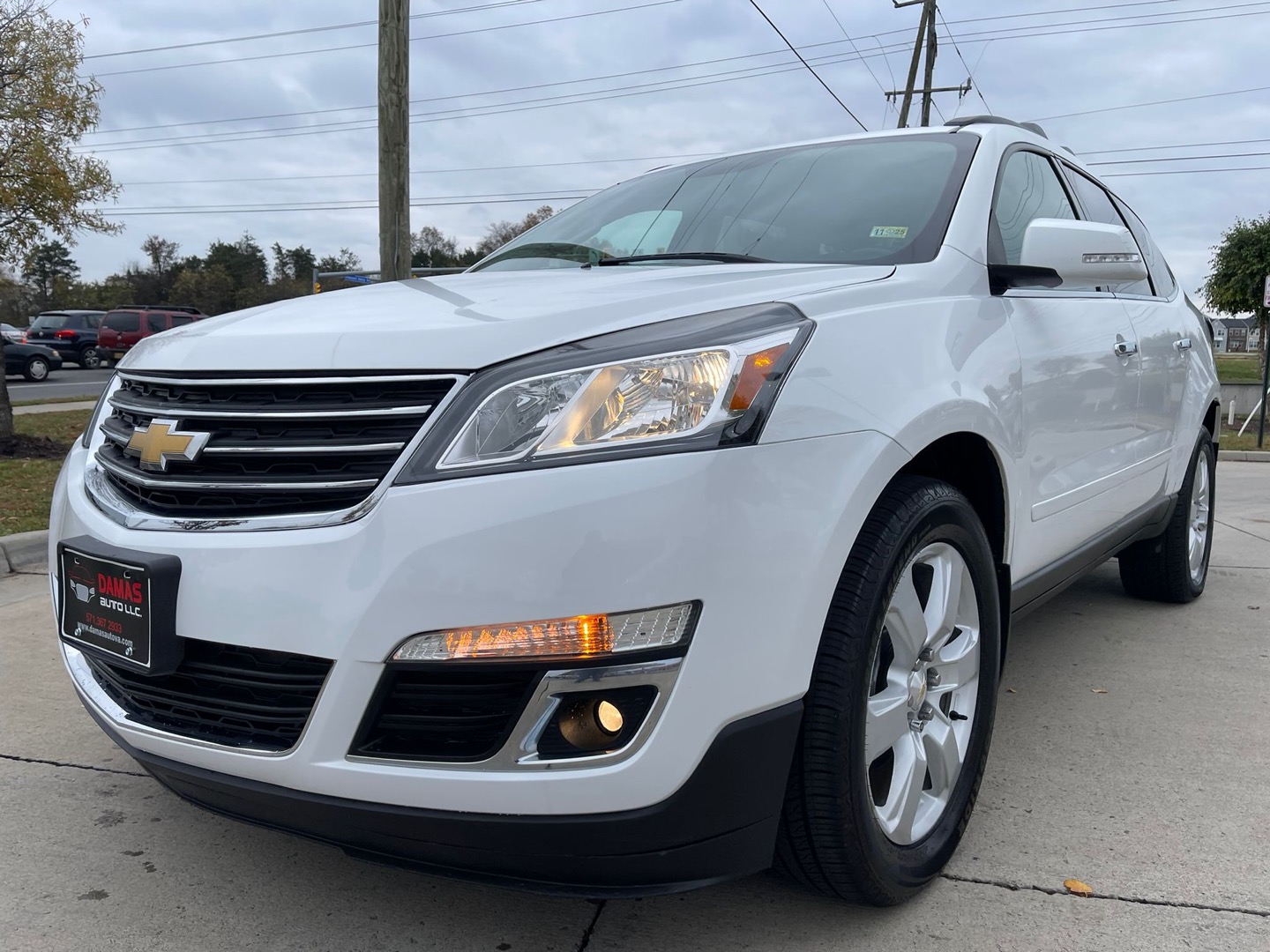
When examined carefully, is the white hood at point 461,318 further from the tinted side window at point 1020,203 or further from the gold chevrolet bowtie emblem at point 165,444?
the tinted side window at point 1020,203

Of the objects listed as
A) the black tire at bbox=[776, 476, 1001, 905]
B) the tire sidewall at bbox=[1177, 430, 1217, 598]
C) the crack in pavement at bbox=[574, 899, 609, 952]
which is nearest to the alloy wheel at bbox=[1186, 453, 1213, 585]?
the tire sidewall at bbox=[1177, 430, 1217, 598]

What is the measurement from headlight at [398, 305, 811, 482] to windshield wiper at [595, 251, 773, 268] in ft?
2.95

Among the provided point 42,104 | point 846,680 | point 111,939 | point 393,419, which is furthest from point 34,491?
point 846,680

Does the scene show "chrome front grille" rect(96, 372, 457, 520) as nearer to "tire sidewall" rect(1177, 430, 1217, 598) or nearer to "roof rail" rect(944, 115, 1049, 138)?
"roof rail" rect(944, 115, 1049, 138)

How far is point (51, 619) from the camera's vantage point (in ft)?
14.1

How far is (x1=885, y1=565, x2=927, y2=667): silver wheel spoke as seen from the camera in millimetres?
2032

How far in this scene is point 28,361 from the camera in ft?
84.7

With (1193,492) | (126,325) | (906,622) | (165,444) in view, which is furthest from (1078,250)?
(126,325)

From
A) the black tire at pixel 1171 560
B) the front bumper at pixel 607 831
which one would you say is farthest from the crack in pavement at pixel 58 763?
the black tire at pixel 1171 560

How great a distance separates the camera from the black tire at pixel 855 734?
1.78 metres

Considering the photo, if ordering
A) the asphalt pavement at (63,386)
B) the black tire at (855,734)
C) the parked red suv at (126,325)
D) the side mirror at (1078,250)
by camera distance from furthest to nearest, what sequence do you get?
the parked red suv at (126,325), the asphalt pavement at (63,386), the side mirror at (1078,250), the black tire at (855,734)

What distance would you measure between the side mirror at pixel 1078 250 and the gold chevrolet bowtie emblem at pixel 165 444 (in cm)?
194

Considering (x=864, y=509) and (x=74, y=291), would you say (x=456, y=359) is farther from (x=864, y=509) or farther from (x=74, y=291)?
(x=74, y=291)

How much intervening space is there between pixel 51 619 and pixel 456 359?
3.45m
